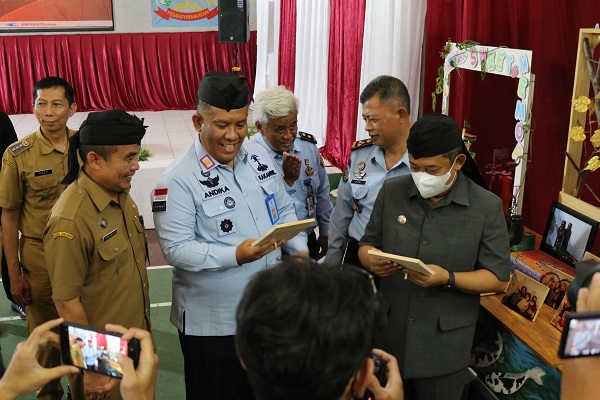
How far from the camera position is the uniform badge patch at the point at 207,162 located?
232 cm

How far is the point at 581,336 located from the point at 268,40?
10.1 m

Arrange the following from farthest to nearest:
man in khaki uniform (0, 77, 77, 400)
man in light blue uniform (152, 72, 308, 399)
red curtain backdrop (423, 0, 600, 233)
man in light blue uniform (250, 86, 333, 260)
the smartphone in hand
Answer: red curtain backdrop (423, 0, 600, 233) → man in light blue uniform (250, 86, 333, 260) → man in khaki uniform (0, 77, 77, 400) → man in light blue uniform (152, 72, 308, 399) → the smartphone in hand

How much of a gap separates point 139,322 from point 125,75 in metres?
10.1

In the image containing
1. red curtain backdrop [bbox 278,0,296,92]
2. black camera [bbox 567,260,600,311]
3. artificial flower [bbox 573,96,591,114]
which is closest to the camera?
black camera [bbox 567,260,600,311]

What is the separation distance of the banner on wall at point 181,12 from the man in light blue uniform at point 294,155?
924 cm

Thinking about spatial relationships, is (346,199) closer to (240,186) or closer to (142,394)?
(240,186)

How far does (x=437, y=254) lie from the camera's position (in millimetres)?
2174

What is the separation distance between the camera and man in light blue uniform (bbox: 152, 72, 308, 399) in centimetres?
224

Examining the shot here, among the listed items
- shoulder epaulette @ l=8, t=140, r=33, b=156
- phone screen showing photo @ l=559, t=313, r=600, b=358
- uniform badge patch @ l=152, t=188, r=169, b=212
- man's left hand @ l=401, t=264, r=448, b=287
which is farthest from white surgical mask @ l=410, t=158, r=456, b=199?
shoulder epaulette @ l=8, t=140, r=33, b=156

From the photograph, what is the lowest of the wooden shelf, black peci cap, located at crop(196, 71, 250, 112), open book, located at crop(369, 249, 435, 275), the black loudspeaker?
the wooden shelf

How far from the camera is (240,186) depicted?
2381mm

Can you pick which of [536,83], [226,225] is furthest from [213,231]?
[536,83]

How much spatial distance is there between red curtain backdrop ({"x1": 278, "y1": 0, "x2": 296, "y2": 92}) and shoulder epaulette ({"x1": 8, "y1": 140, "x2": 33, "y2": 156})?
660 centimetres

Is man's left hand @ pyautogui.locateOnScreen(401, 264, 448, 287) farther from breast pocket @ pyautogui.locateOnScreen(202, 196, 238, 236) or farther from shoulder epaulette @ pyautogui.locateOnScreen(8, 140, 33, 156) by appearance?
shoulder epaulette @ pyautogui.locateOnScreen(8, 140, 33, 156)
